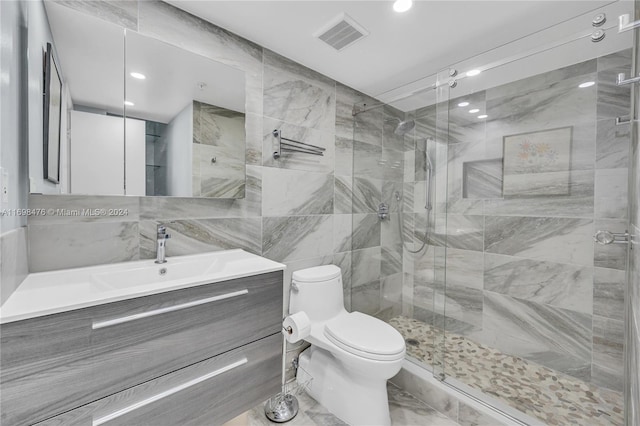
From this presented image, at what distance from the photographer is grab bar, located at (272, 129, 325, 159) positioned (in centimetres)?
186

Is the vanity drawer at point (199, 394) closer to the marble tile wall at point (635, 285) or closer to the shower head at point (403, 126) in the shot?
the marble tile wall at point (635, 285)

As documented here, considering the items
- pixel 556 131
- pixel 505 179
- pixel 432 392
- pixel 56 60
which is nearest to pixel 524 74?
pixel 556 131

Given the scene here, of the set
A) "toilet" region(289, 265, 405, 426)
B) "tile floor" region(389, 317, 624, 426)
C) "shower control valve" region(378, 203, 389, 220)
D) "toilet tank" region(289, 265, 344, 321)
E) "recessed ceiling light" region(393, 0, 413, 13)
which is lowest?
"tile floor" region(389, 317, 624, 426)

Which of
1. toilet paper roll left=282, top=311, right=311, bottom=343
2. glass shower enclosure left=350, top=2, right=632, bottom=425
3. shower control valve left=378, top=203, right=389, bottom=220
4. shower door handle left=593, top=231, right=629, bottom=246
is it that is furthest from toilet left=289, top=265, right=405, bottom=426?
shower door handle left=593, top=231, right=629, bottom=246

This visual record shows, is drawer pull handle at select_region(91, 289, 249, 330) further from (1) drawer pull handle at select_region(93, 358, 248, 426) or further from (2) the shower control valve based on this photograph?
(2) the shower control valve

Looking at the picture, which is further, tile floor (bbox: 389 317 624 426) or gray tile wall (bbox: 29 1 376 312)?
tile floor (bbox: 389 317 624 426)

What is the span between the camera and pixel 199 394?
1.09 m

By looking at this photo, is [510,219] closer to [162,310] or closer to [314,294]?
[314,294]

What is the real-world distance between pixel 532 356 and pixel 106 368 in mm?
2544

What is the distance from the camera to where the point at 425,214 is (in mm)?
2510

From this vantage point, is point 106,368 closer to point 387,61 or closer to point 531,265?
point 387,61

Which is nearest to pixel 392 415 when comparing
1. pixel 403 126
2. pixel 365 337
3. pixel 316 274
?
pixel 365 337

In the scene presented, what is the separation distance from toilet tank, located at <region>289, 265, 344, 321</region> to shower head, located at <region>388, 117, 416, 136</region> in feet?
4.60

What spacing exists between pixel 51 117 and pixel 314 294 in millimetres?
1611
